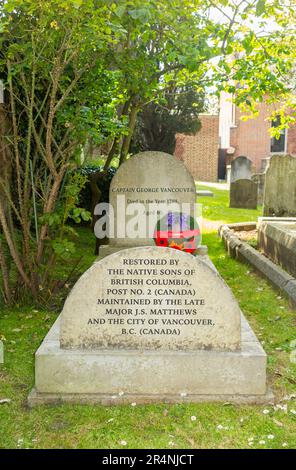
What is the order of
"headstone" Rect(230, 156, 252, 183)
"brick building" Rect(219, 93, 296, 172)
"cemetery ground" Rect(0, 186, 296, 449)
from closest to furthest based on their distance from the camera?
1. "cemetery ground" Rect(0, 186, 296, 449)
2. "headstone" Rect(230, 156, 252, 183)
3. "brick building" Rect(219, 93, 296, 172)

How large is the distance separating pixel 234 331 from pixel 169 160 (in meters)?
3.77

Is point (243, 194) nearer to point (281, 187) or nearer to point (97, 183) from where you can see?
point (281, 187)

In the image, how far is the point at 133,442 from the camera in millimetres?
3188

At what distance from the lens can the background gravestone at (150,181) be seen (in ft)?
23.0

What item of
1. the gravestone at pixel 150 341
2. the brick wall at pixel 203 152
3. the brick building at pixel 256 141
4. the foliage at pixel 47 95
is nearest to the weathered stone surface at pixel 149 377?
the gravestone at pixel 150 341

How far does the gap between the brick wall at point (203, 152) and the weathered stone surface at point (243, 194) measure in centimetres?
1389

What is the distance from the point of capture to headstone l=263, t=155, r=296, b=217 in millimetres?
10727

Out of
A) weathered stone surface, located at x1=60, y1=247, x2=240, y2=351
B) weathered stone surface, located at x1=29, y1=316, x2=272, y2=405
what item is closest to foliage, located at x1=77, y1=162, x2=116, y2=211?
weathered stone surface, located at x1=60, y1=247, x2=240, y2=351

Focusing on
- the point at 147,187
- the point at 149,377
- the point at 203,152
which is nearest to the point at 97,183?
the point at 147,187

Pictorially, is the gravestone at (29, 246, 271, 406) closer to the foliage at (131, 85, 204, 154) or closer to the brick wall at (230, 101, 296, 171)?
the foliage at (131, 85, 204, 154)

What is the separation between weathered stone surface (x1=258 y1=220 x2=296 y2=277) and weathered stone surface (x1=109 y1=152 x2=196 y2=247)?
142 cm

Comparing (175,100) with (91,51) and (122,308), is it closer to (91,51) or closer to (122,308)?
(91,51)

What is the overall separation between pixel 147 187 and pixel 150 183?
0.07 meters

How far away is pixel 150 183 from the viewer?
23.1 feet
